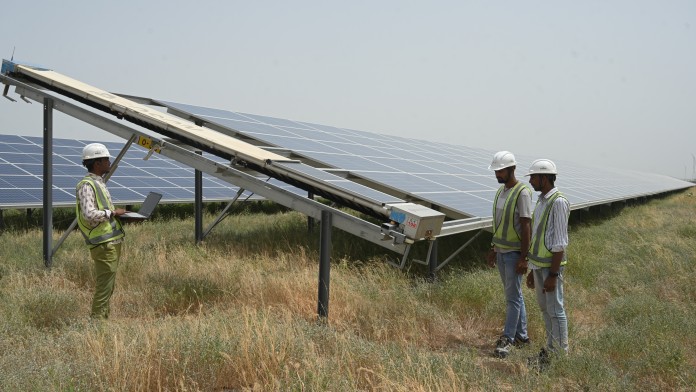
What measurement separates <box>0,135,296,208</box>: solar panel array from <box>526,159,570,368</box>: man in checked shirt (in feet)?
40.1

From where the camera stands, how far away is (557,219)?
17.8ft

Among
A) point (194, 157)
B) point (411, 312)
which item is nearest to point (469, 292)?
point (411, 312)

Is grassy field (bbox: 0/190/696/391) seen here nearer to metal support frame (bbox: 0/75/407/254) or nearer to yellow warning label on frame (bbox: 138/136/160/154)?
metal support frame (bbox: 0/75/407/254)

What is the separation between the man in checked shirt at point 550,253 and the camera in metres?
5.41

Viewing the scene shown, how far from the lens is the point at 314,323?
6.46m

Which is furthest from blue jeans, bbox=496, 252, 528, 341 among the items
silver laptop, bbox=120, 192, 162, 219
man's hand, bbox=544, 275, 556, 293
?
silver laptop, bbox=120, 192, 162, 219

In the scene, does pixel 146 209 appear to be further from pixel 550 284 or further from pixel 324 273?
pixel 550 284

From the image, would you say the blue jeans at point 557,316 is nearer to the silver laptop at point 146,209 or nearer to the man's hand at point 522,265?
the man's hand at point 522,265

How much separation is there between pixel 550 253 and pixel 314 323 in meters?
2.38

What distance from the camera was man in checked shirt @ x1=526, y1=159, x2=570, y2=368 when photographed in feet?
17.8

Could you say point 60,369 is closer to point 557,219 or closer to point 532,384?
point 532,384

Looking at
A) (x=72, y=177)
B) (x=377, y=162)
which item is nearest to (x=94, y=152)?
(x=377, y=162)

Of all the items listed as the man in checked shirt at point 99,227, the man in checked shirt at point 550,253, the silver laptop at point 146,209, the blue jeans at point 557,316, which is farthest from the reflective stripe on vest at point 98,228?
the blue jeans at point 557,316

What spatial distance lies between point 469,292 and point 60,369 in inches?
186
